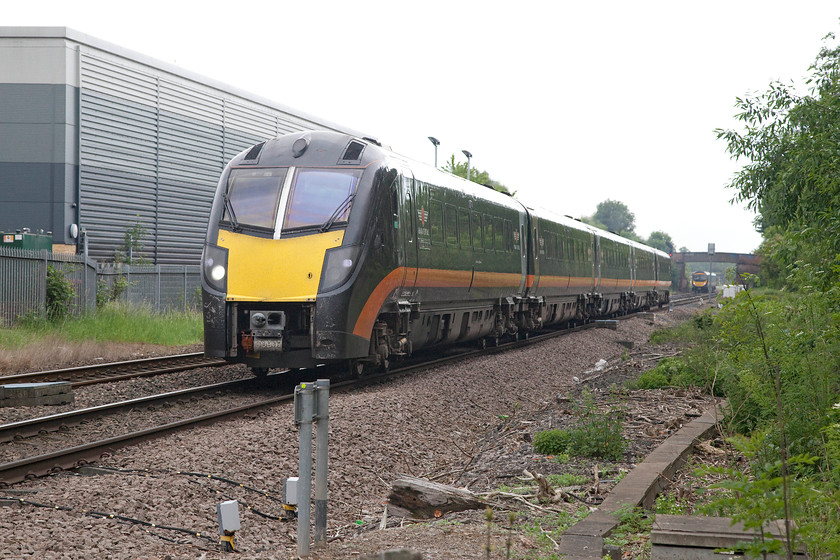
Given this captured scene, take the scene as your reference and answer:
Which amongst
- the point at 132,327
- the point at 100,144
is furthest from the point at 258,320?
the point at 100,144

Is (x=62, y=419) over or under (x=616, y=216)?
under

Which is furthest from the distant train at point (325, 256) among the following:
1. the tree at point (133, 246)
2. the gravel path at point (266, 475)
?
the tree at point (133, 246)

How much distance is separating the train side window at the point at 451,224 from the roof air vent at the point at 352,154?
129 inches

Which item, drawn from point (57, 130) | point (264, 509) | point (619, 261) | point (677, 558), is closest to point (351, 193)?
point (264, 509)

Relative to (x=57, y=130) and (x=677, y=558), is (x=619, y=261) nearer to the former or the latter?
(x=57, y=130)

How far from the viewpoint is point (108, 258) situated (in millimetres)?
27000

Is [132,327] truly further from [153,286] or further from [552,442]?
[552,442]

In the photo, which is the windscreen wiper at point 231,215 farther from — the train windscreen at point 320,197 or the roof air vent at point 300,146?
the roof air vent at point 300,146

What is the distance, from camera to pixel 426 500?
6129mm

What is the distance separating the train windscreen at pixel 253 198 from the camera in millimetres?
11977

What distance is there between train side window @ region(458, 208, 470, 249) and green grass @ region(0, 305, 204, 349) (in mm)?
7501

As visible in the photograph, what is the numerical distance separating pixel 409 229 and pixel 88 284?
11703 mm

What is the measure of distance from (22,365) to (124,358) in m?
2.39

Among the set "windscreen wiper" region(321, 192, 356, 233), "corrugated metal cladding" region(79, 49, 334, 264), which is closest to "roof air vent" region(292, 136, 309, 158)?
"windscreen wiper" region(321, 192, 356, 233)
